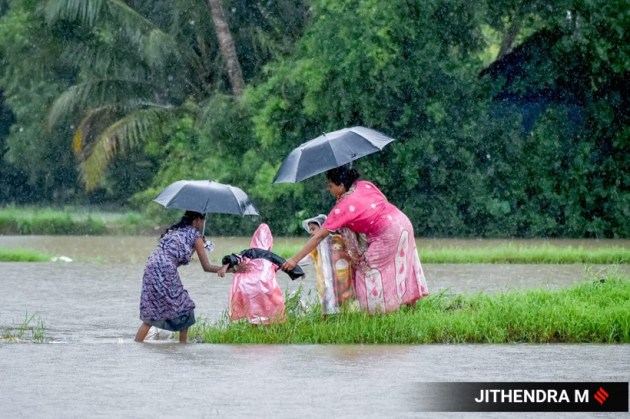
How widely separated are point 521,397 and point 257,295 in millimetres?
3478

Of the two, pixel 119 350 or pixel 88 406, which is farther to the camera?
pixel 119 350

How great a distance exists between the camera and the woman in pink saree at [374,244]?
1114cm

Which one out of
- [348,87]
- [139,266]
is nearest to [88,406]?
[139,266]

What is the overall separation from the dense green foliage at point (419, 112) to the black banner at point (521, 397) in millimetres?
20257

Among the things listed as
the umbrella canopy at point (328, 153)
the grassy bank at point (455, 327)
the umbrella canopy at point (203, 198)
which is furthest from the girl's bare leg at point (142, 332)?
the umbrella canopy at point (328, 153)

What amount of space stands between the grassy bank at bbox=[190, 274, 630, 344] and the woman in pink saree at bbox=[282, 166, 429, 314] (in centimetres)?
17

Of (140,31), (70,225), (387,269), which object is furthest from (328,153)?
(70,225)

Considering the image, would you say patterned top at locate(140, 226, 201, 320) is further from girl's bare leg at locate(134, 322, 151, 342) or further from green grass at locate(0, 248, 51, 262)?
green grass at locate(0, 248, 51, 262)

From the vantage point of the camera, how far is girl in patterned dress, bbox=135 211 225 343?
35.5ft

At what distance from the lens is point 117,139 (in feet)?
105

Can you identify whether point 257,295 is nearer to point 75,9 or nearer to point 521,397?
point 521,397

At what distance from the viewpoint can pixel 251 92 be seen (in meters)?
30.8

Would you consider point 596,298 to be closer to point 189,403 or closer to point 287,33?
point 189,403

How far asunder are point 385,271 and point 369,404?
350 cm
